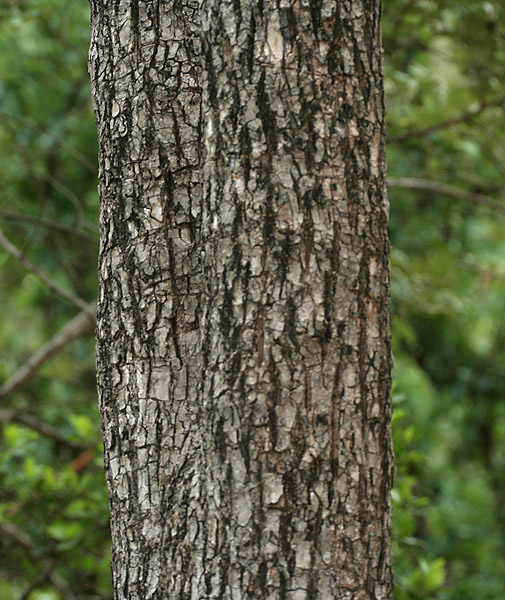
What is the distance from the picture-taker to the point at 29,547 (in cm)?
321

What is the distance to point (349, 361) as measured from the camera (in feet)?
3.78

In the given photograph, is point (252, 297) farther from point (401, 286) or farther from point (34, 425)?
point (34, 425)

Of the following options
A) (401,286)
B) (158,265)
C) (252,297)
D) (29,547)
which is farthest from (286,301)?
(29,547)

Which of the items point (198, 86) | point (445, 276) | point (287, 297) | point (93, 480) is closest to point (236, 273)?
point (287, 297)

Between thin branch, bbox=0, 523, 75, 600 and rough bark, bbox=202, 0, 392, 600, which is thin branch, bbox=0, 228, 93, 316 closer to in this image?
thin branch, bbox=0, 523, 75, 600

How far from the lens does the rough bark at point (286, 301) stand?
3.69 ft

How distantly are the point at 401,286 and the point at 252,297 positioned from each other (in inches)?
98.4

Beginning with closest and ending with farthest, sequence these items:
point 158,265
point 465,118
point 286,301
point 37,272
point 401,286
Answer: point 286,301
point 158,265
point 37,272
point 465,118
point 401,286

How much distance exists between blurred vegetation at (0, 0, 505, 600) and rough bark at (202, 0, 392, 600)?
1325 millimetres

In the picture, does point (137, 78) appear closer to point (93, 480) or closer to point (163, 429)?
point (163, 429)

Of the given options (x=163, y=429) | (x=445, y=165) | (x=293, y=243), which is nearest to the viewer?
(x=293, y=243)

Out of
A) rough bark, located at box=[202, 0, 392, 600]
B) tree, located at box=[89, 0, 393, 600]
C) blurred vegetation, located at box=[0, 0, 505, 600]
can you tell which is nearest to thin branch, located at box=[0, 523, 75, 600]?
blurred vegetation, located at box=[0, 0, 505, 600]

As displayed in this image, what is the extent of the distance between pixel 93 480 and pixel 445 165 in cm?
280

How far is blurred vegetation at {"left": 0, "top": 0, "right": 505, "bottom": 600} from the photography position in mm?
3027
